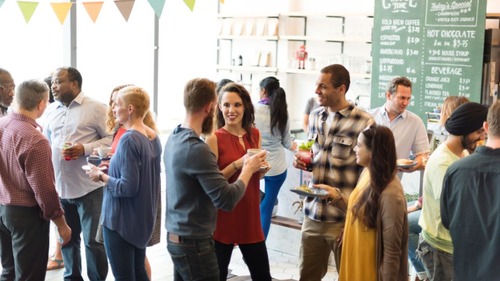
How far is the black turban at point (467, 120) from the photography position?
136 inches

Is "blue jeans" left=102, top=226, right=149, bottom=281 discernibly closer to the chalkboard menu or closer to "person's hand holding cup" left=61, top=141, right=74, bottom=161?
"person's hand holding cup" left=61, top=141, right=74, bottom=161

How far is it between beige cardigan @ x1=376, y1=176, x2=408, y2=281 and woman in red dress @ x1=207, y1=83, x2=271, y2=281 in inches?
29.8

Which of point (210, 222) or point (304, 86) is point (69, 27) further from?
point (210, 222)

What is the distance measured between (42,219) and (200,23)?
7.49 meters

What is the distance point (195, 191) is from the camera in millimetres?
3365

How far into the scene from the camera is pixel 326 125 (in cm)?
396

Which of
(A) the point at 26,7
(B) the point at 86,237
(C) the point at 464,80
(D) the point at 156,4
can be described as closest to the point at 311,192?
(B) the point at 86,237

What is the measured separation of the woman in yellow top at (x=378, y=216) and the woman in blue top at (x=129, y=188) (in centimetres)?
122

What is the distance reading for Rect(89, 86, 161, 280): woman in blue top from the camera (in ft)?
12.4

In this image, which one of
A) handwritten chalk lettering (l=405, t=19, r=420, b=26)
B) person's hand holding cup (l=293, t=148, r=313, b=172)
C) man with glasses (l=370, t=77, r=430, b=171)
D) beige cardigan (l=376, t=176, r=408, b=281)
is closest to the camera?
beige cardigan (l=376, t=176, r=408, b=281)

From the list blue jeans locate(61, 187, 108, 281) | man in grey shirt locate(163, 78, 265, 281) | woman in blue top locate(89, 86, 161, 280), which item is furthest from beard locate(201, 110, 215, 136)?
blue jeans locate(61, 187, 108, 281)

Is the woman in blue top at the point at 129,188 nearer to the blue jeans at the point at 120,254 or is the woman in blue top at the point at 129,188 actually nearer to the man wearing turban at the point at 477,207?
the blue jeans at the point at 120,254

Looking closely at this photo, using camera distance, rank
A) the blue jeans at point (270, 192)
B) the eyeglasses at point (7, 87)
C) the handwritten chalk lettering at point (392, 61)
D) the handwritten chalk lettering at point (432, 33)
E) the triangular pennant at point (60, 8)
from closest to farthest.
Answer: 1. the eyeglasses at point (7, 87)
2. the blue jeans at point (270, 192)
3. the triangular pennant at point (60, 8)
4. the handwritten chalk lettering at point (432, 33)
5. the handwritten chalk lettering at point (392, 61)

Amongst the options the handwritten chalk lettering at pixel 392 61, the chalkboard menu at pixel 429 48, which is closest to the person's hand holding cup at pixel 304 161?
the chalkboard menu at pixel 429 48
